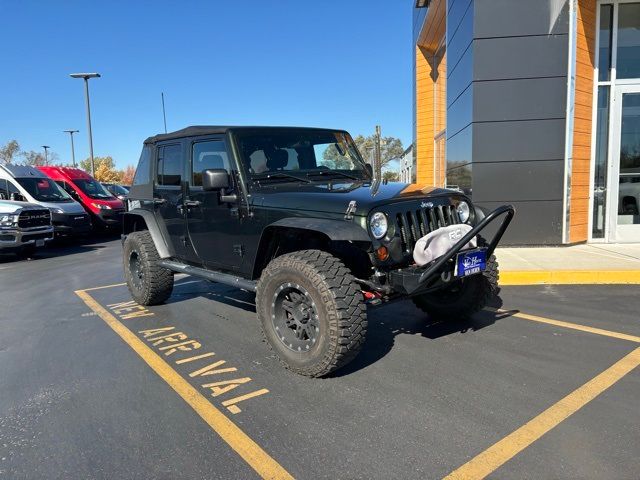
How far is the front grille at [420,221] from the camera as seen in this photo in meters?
3.71

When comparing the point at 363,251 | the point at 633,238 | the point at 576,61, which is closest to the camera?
the point at 363,251

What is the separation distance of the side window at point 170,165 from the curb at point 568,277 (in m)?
4.63

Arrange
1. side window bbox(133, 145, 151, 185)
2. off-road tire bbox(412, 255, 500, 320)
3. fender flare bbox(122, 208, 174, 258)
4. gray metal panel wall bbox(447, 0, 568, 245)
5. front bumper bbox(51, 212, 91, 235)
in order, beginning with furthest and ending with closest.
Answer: front bumper bbox(51, 212, 91, 235), gray metal panel wall bbox(447, 0, 568, 245), side window bbox(133, 145, 151, 185), fender flare bbox(122, 208, 174, 258), off-road tire bbox(412, 255, 500, 320)

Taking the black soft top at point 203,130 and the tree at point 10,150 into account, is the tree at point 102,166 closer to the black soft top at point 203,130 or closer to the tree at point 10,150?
the tree at point 10,150

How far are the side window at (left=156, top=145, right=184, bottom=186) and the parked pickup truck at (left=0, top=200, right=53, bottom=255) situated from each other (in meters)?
7.33

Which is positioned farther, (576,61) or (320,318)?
(576,61)

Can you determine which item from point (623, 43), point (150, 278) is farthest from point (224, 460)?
point (623, 43)

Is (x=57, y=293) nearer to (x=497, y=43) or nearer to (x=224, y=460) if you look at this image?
(x=224, y=460)

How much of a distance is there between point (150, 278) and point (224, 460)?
3.34m

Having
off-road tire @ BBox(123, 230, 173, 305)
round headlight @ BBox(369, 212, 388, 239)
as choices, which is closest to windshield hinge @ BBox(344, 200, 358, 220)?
round headlight @ BBox(369, 212, 388, 239)

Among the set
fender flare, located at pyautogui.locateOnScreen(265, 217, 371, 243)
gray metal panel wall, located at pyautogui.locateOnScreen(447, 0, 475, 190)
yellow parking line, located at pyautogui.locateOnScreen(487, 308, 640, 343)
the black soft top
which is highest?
gray metal panel wall, located at pyautogui.locateOnScreen(447, 0, 475, 190)

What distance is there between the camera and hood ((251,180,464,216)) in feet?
12.0

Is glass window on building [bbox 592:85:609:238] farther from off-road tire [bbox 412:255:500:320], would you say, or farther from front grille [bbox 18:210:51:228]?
front grille [bbox 18:210:51:228]

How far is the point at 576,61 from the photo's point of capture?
9.07 metres
